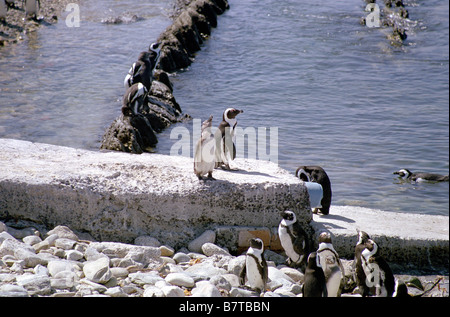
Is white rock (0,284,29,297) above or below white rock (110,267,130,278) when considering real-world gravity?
above

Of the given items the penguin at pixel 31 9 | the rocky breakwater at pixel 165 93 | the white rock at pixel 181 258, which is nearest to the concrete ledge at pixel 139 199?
the white rock at pixel 181 258

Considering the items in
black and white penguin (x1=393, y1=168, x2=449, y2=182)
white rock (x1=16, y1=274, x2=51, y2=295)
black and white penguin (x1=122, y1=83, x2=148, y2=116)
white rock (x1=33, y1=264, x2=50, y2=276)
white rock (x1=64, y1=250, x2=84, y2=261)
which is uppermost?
black and white penguin (x1=122, y1=83, x2=148, y2=116)

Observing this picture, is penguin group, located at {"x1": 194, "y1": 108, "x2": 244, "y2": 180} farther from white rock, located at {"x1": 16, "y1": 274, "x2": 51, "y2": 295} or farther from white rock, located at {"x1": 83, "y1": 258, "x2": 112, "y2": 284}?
white rock, located at {"x1": 16, "y1": 274, "x2": 51, "y2": 295}

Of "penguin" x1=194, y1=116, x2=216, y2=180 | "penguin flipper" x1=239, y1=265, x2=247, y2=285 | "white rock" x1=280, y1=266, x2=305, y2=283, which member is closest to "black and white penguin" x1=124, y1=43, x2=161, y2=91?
"penguin" x1=194, y1=116, x2=216, y2=180

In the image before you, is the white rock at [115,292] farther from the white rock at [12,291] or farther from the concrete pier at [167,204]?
the concrete pier at [167,204]

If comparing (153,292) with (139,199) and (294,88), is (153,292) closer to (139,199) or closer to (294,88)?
(139,199)

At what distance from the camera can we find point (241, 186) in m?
5.15

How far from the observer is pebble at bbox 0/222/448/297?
392 centimetres

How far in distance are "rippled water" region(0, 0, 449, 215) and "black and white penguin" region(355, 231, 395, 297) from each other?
3169mm

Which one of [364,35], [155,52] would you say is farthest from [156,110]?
[364,35]

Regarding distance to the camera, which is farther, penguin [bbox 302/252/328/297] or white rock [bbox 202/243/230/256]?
white rock [bbox 202/243/230/256]

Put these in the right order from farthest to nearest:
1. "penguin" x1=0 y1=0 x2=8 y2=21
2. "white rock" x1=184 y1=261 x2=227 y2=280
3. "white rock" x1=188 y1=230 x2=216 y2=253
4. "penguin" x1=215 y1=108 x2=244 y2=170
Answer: "penguin" x1=0 y1=0 x2=8 y2=21 < "penguin" x1=215 y1=108 x2=244 y2=170 < "white rock" x1=188 y1=230 x2=216 y2=253 < "white rock" x1=184 y1=261 x2=227 y2=280

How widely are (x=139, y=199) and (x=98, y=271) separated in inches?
41.2

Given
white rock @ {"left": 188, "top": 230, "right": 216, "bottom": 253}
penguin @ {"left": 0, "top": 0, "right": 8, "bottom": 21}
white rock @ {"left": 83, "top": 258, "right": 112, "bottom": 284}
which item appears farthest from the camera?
penguin @ {"left": 0, "top": 0, "right": 8, "bottom": 21}
